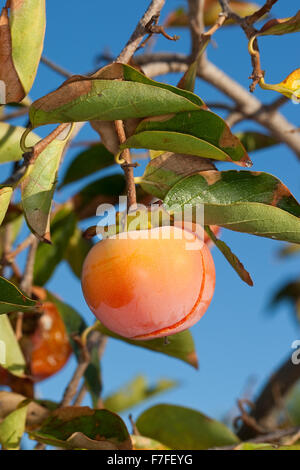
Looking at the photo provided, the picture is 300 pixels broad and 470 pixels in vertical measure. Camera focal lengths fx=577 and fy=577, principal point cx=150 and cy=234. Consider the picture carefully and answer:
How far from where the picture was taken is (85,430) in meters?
0.83

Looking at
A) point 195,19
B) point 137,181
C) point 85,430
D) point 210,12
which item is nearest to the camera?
point 137,181

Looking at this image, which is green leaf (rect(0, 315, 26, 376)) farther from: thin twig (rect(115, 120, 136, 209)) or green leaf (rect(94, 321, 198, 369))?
thin twig (rect(115, 120, 136, 209))

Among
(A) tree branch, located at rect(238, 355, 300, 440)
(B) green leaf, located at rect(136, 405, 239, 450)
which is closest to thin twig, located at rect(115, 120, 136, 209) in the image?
(B) green leaf, located at rect(136, 405, 239, 450)

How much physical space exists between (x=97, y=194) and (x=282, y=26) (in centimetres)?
72

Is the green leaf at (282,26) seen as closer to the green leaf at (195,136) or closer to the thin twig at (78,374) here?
the green leaf at (195,136)

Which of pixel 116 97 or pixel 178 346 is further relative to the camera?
pixel 178 346

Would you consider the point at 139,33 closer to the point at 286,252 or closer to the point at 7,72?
the point at 7,72

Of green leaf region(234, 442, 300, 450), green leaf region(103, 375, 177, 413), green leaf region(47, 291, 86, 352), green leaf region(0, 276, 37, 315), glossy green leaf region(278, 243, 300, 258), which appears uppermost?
glossy green leaf region(278, 243, 300, 258)

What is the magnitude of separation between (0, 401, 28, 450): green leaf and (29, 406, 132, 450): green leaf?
0.07ft

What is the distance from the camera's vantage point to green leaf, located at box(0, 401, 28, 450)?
0.86 m

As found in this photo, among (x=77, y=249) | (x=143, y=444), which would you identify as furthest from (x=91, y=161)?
(x=143, y=444)

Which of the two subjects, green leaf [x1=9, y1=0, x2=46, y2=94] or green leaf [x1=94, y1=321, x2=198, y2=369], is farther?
green leaf [x1=94, y1=321, x2=198, y2=369]

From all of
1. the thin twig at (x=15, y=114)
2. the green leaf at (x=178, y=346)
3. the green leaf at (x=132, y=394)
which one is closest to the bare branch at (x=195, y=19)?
the thin twig at (x=15, y=114)

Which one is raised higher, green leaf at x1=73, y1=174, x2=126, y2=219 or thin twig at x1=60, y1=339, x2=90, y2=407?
green leaf at x1=73, y1=174, x2=126, y2=219
